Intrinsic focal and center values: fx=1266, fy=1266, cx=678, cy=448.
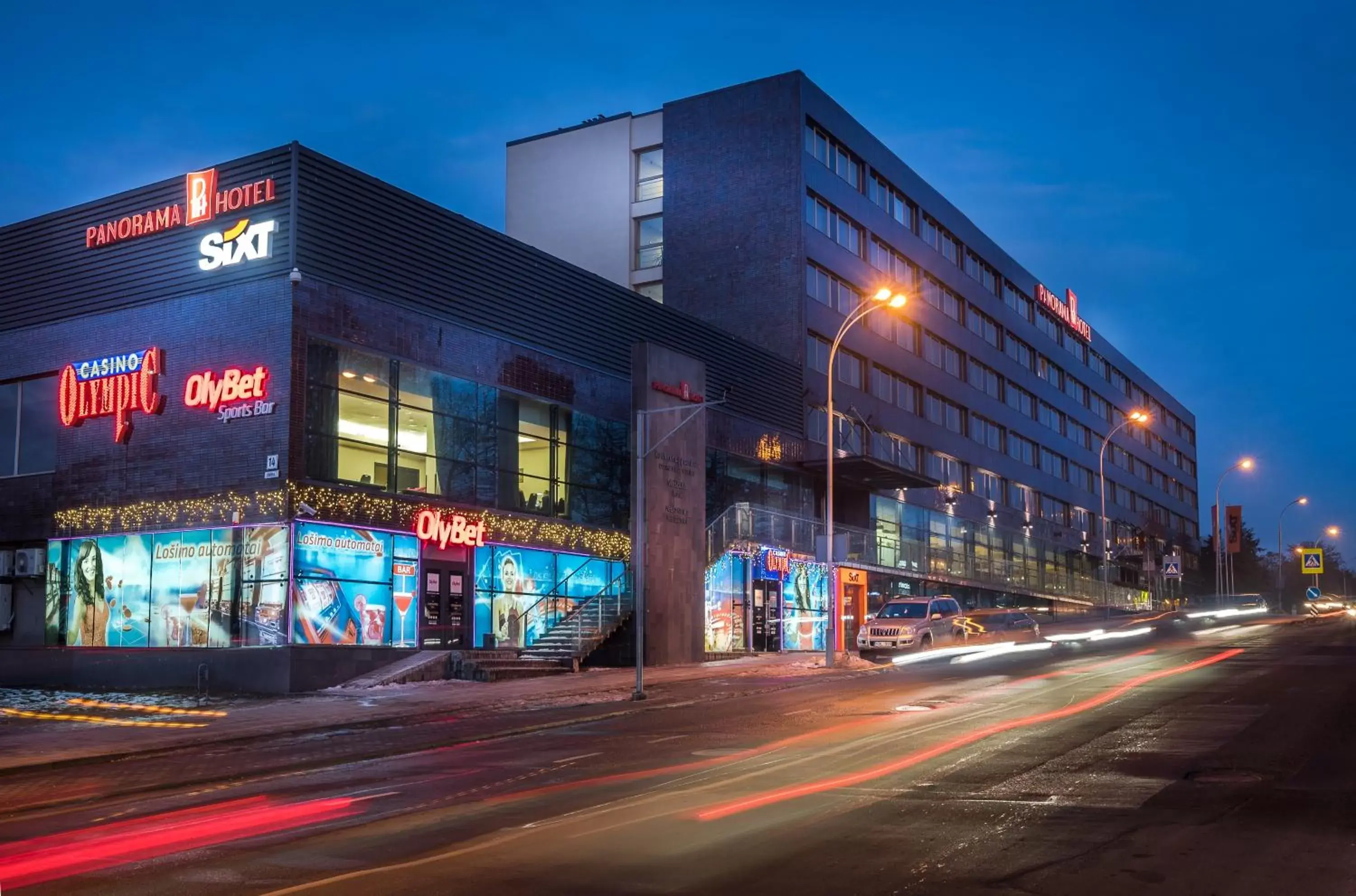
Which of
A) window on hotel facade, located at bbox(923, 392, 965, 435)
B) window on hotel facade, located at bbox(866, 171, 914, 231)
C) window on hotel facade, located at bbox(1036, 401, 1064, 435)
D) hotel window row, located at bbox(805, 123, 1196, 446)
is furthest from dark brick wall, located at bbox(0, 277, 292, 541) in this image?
window on hotel facade, located at bbox(1036, 401, 1064, 435)

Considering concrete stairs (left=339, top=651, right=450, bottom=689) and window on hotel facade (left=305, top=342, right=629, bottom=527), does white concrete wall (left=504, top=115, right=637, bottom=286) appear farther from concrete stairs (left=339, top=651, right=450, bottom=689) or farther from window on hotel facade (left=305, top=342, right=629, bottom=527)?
concrete stairs (left=339, top=651, right=450, bottom=689)

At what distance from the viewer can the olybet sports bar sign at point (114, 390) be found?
1190 inches

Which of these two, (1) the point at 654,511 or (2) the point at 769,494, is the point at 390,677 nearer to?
(1) the point at 654,511

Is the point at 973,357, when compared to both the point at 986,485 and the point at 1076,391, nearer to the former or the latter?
the point at 986,485

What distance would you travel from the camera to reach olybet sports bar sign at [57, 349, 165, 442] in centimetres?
3023

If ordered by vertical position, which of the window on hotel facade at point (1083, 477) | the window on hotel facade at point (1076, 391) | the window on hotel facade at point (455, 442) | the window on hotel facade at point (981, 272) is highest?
the window on hotel facade at point (981, 272)

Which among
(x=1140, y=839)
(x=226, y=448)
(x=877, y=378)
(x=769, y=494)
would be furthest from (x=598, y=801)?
(x=877, y=378)

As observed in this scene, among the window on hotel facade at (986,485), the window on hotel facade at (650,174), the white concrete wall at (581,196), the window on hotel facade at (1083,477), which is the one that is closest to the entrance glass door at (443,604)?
the white concrete wall at (581,196)

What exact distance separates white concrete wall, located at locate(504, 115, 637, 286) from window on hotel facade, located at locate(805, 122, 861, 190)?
6.89m

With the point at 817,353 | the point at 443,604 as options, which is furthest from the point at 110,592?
the point at 817,353

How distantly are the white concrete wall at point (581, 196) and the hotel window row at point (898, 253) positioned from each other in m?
7.85

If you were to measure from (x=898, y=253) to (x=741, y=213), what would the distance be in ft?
41.9

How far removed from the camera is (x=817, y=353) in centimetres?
5341

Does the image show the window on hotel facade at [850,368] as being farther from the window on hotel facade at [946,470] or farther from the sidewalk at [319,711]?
the sidewalk at [319,711]
